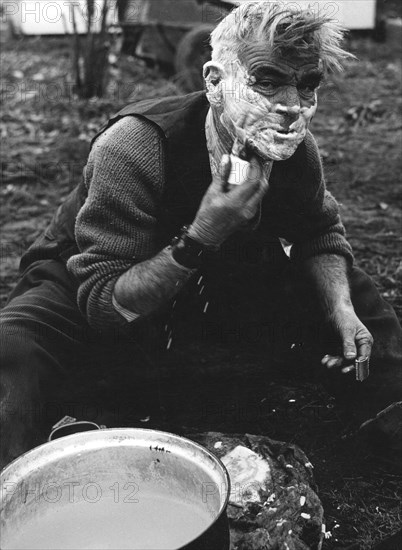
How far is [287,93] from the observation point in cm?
240

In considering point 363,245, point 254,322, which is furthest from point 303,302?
point 363,245

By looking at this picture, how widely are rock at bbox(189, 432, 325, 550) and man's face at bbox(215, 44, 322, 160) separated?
2.92 feet

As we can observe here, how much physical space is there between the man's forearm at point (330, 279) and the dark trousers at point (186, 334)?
0.25 feet

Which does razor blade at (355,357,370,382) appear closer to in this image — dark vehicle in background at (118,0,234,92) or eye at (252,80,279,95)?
eye at (252,80,279,95)

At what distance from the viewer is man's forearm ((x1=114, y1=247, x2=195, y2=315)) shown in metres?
2.30

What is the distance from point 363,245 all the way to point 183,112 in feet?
7.44

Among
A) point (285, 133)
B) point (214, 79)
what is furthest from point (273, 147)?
point (214, 79)

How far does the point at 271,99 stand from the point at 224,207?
1.48ft

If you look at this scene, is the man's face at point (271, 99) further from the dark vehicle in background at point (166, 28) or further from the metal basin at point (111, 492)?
the dark vehicle in background at point (166, 28)

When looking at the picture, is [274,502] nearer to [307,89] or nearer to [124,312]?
[124,312]

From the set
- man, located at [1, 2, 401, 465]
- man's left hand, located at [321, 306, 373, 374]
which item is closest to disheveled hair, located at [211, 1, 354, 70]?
man, located at [1, 2, 401, 465]

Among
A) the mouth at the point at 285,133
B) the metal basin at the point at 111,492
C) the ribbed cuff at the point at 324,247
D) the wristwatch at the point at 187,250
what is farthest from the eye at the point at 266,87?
A: the metal basin at the point at 111,492

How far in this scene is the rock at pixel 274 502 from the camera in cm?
216

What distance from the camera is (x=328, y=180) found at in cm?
555
